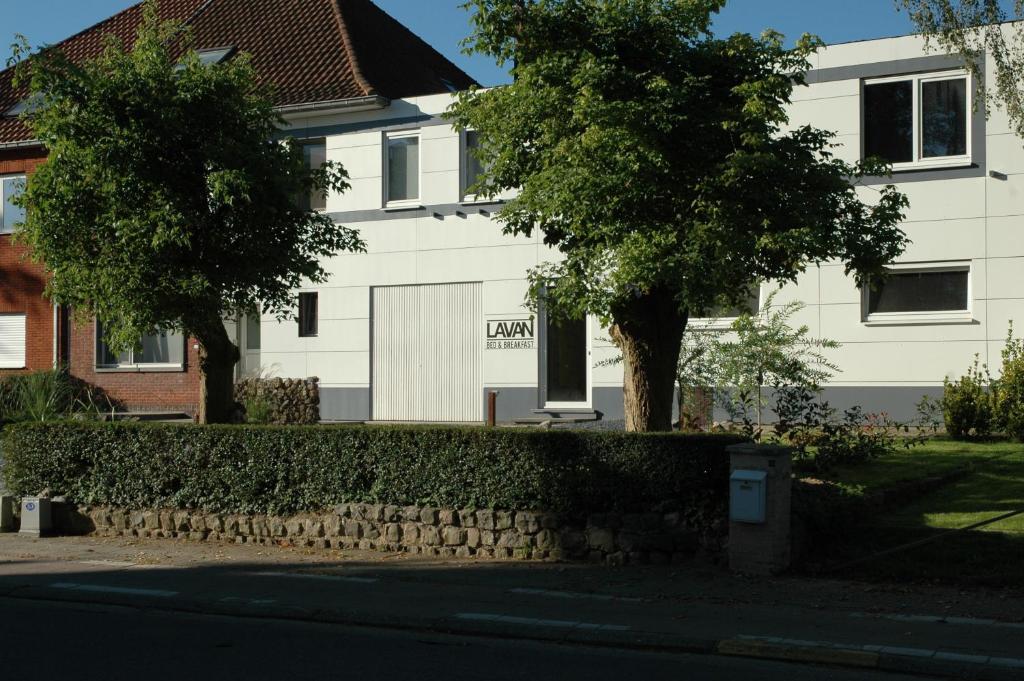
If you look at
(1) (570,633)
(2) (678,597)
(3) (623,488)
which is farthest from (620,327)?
(1) (570,633)

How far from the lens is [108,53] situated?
14.0 m

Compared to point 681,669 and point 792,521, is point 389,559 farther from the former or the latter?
point 681,669

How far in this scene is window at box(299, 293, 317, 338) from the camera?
26125 millimetres

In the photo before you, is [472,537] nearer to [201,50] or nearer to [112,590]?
[112,590]

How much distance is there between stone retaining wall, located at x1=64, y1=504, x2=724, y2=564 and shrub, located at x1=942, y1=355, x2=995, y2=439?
9092 mm

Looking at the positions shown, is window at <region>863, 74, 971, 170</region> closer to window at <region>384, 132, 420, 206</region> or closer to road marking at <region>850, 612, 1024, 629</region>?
window at <region>384, 132, 420, 206</region>

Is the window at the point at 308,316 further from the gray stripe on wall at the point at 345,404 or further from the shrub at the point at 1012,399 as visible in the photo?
the shrub at the point at 1012,399

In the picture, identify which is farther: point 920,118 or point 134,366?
point 134,366

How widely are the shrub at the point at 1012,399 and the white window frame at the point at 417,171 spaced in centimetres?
1236

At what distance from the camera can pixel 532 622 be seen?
862 cm

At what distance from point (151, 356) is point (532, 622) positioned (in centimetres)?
2198

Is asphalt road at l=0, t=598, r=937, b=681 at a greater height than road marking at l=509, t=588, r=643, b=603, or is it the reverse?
road marking at l=509, t=588, r=643, b=603

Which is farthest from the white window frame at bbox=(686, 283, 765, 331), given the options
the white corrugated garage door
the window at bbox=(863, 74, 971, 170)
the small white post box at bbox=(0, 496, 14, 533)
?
the small white post box at bbox=(0, 496, 14, 533)

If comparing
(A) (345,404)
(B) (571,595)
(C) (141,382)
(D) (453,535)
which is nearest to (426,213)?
(A) (345,404)
